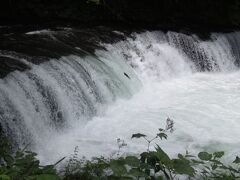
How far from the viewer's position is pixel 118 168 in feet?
6.93

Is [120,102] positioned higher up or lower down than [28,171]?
higher up

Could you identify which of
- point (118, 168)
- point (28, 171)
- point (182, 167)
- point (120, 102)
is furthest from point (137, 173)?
point (120, 102)

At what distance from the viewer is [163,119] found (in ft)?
20.2

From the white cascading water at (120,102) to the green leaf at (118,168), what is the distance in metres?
2.78

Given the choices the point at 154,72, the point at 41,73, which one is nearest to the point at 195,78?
the point at 154,72

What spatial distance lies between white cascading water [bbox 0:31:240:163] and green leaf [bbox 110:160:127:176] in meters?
2.78

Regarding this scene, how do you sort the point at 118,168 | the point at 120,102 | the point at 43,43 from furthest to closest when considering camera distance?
the point at 43,43 < the point at 120,102 < the point at 118,168

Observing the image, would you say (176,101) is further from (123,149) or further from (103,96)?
(123,149)

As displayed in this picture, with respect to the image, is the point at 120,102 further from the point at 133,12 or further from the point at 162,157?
the point at 162,157

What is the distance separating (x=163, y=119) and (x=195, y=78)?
2.65m

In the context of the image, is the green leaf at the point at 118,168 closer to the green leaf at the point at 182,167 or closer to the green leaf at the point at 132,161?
the green leaf at the point at 132,161

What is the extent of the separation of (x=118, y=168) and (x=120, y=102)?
179 inches

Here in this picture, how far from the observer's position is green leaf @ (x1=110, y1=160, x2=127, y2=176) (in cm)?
208

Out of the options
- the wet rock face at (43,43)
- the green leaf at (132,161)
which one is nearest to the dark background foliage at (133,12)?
the wet rock face at (43,43)
